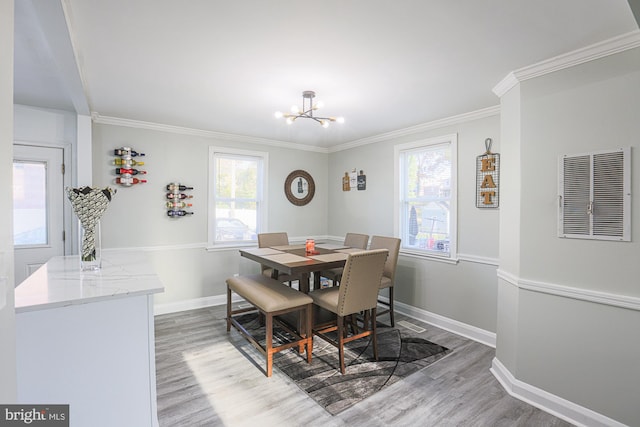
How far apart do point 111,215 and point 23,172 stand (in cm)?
88

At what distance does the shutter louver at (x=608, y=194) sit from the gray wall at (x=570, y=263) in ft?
0.20

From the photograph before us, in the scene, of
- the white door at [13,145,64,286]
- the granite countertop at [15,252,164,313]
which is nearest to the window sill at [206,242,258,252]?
the white door at [13,145,64,286]

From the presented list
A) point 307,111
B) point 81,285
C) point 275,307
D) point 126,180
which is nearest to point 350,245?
point 275,307

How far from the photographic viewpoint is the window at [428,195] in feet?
11.9

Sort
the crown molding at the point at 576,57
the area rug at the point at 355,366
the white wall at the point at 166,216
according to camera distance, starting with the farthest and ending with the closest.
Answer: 1. the white wall at the point at 166,216
2. the area rug at the point at 355,366
3. the crown molding at the point at 576,57

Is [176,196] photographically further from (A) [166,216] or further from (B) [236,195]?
(B) [236,195]

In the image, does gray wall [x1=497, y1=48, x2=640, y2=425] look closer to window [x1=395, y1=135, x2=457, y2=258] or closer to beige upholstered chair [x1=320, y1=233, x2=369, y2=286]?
window [x1=395, y1=135, x2=457, y2=258]

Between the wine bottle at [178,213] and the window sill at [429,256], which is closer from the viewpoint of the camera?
the window sill at [429,256]

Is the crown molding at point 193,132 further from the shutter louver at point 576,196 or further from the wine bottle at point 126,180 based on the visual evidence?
the shutter louver at point 576,196

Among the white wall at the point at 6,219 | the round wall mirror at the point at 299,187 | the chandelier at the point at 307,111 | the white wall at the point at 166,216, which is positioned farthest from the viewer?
the round wall mirror at the point at 299,187

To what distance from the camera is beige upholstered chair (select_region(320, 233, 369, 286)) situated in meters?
3.95

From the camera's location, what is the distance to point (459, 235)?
3.53 metres

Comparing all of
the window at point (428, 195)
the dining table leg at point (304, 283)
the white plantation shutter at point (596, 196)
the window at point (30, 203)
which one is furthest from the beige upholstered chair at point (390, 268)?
the window at point (30, 203)

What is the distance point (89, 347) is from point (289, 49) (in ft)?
6.59
